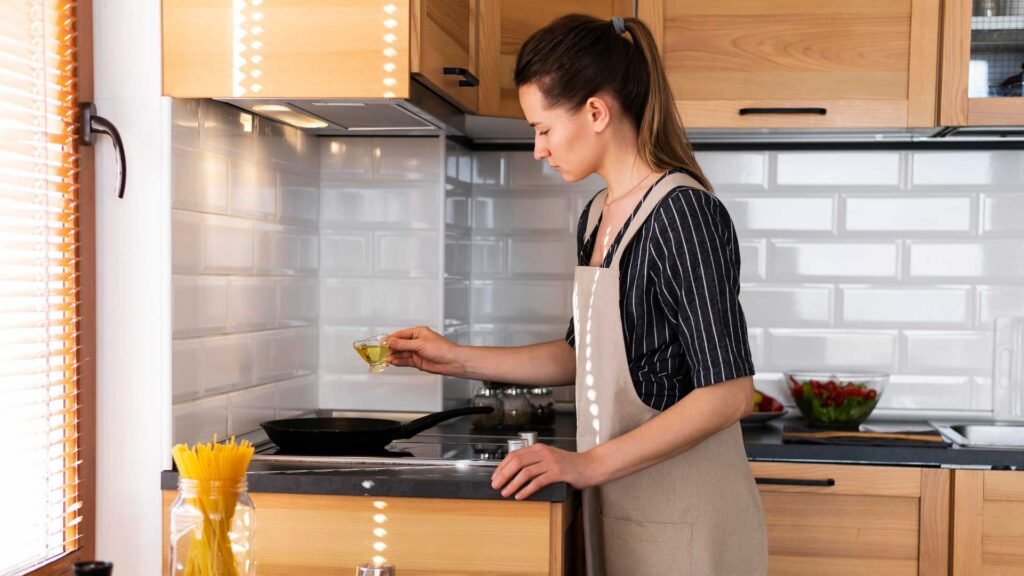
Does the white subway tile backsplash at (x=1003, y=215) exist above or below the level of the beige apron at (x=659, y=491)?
above

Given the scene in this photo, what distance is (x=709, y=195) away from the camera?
6.19 ft

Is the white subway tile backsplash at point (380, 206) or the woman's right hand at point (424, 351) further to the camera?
the white subway tile backsplash at point (380, 206)

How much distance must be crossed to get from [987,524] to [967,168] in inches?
39.4

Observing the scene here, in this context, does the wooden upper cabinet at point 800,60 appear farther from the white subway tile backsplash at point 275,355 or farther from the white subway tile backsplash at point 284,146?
the white subway tile backsplash at point 275,355

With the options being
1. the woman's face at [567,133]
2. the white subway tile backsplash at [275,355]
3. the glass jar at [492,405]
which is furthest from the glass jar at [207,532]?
the glass jar at [492,405]

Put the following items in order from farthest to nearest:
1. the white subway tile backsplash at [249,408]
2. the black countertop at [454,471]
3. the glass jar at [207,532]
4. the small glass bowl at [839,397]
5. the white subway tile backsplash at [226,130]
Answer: the small glass bowl at [839,397] < the white subway tile backsplash at [249,408] < the white subway tile backsplash at [226,130] < the black countertop at [454,471] < the glass jar at [207,532]

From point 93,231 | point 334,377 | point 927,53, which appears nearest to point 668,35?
point 927,53

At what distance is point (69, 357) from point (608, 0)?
1.49m

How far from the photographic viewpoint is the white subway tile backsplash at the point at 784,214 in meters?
3.02

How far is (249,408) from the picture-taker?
240 centimetres

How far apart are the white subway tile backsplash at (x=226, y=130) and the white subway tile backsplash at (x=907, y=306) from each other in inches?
63.7

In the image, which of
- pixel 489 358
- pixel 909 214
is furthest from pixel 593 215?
pixel 909 214

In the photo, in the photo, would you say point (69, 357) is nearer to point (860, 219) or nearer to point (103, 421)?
point (103, 421)

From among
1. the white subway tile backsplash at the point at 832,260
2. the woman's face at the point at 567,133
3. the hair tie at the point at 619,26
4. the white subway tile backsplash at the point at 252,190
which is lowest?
the white subway tile backsplash at the point at 832,260
